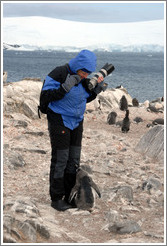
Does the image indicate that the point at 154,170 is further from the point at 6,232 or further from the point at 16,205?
the point at 6,232

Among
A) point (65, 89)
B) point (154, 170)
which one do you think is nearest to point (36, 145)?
point (154, 170)

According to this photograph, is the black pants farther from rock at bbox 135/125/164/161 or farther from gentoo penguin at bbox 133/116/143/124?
gentoo penguin at bbox 133/116/143/124

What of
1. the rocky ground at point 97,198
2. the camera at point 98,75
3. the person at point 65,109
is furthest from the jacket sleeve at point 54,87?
the rocky ground at point 97,198

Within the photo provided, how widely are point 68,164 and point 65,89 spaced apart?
115 cm

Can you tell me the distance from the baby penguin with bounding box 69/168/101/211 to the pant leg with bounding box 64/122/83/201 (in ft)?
0.37

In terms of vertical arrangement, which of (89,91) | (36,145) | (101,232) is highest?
(89,91)

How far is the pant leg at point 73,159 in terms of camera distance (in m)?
5.76

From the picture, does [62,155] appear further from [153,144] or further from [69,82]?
[153,144]

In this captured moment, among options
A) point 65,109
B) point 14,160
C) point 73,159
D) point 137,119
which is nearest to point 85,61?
point 65,109

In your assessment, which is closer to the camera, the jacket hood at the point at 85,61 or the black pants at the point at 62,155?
the jacket hood at the point at 85,61

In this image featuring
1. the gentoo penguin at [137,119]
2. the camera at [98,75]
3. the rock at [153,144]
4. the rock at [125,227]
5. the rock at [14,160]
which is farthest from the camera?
the gentoo penguin at [137,119]

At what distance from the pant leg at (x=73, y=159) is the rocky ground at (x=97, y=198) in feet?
1.18

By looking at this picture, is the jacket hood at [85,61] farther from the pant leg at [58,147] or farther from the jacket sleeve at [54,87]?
the pant leg at [58,147]

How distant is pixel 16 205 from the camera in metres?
5.28
